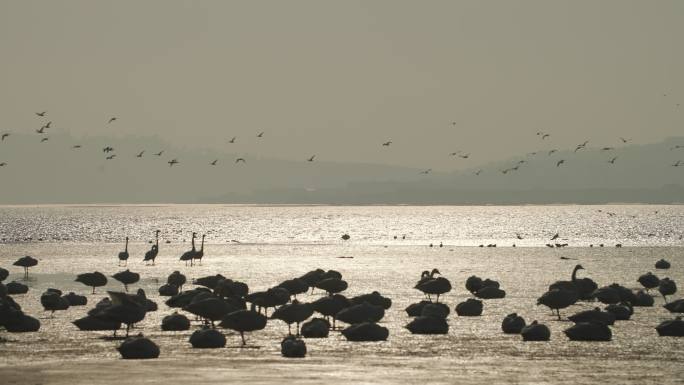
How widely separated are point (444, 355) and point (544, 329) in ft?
17.2

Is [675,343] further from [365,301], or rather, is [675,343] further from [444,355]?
[365,301]

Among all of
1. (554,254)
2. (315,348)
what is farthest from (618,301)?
(554,254)

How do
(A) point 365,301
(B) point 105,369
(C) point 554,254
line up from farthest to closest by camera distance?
(C) point 554,254 → (A) point 365,301 → (B) point 105,369

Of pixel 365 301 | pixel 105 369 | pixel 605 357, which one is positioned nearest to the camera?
pixel 105 369

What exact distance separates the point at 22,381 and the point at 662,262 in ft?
198

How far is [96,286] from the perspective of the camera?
6053 centimetres

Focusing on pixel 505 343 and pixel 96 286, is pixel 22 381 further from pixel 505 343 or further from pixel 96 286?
pixel 96 286

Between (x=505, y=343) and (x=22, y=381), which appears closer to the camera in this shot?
(x=22, y=381)

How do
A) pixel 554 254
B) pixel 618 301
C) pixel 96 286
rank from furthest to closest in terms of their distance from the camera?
pixel 554 254, pixel 96 286, pixel 618 301

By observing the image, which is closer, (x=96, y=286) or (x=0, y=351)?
(x=0, y=351)

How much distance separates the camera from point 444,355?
3369 centimetres

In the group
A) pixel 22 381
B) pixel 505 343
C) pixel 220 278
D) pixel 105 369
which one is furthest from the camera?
pixel 220 278

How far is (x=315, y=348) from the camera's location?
35.1m

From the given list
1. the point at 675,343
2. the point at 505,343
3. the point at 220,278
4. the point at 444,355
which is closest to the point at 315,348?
the point at 444,355
